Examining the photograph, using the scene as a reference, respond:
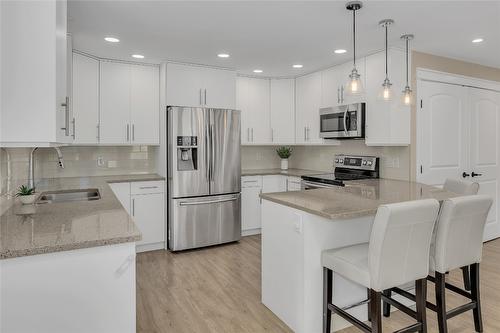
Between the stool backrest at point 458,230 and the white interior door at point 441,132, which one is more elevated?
the white interior door at point 441,132

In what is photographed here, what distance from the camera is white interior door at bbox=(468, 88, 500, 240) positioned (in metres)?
4.30

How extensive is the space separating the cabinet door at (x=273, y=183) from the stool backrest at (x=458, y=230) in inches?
116

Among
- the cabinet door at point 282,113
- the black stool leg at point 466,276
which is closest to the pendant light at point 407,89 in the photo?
the black stool leg at point 466,276

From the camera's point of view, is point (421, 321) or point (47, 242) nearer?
point (47, 242)

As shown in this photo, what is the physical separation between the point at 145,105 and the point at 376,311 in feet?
11.8

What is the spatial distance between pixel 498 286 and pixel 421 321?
5.64ft

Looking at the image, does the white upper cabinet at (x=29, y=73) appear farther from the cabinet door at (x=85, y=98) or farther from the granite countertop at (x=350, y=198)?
the cabinet door at (x=85, y=98)

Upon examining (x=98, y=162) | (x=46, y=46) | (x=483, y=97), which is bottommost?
(x=98, y=162)

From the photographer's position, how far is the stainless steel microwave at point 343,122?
3855 millimetres

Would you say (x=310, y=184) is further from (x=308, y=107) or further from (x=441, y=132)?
(x=441, y=132)

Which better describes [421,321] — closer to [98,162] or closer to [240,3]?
[240,3]

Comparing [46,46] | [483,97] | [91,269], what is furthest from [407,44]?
[91,269]

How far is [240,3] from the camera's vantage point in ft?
8.17

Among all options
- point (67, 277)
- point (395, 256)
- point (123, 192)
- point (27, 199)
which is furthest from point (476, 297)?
point (123, 192)
